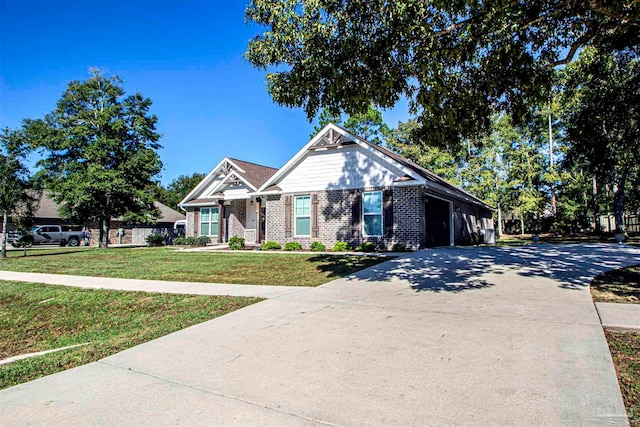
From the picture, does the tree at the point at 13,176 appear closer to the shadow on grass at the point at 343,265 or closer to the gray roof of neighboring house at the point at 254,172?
the gray roof of neighboring house at the point at 254,172

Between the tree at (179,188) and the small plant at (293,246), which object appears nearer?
the small plant at (293,246)

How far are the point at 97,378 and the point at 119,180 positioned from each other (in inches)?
882

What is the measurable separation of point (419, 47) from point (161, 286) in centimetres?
754

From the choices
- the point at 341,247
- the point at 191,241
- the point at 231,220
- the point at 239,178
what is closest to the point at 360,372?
the point at 341,247

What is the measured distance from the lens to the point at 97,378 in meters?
3.63

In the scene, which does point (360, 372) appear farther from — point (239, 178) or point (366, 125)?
point (366, 125)

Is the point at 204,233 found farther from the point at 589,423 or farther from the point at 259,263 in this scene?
the point at 589,423

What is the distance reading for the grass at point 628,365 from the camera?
9.14 feet

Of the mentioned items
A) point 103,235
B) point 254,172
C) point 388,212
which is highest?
point 254,172

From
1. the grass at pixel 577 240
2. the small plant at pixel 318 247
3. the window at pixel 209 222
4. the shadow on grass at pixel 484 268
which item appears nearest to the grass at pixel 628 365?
the shadow on grass at pixel 484 268

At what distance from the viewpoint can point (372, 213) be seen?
1630cm

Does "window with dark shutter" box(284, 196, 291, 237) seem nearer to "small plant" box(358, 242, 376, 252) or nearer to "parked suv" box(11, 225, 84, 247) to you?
"small plant" box(358, 242, 376, 252)

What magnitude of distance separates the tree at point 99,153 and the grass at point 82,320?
16.1 m

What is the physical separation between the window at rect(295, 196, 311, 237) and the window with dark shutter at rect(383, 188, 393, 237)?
3.92m
